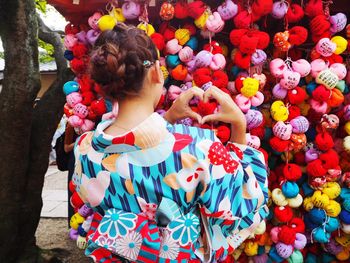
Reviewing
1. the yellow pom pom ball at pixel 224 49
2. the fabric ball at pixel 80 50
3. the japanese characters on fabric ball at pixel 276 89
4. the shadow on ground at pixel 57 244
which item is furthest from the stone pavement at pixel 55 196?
the yellow pom pom ball at pixel 224 49

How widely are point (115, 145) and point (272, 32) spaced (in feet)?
5.31

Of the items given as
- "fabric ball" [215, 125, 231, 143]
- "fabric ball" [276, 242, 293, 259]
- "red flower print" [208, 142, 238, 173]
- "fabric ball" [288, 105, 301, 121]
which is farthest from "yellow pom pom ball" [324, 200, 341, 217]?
"red flower print" [208, 142, 238, 173]

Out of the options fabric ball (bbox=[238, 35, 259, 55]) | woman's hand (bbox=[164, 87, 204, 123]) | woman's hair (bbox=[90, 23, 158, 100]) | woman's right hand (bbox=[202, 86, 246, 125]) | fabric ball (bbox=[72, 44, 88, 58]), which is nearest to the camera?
woman's hair (bbox=[90, 23, 158, 100])

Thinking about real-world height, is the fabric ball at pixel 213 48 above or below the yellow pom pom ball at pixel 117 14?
below

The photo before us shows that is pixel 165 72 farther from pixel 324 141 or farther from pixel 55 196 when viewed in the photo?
pixel 55 196

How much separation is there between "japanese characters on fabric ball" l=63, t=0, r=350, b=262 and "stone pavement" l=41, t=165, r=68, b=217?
442 cm

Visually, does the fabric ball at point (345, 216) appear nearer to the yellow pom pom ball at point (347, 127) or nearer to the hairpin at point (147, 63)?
the yellow pom pom ball at point (347, 127)

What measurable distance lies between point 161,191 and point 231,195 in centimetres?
34

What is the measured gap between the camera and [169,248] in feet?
5.11

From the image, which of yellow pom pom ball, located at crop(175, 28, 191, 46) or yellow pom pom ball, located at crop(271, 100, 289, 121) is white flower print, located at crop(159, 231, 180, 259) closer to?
yellow pom pom ball, located at crop(271, 100, 289, 121)

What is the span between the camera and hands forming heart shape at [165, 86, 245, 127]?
172cm

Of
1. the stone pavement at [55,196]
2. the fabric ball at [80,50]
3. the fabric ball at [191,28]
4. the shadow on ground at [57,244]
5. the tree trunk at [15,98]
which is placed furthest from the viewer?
the stone pavement at [55,196]

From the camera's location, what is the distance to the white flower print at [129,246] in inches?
60.9

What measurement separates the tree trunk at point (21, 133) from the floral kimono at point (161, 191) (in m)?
1.95
